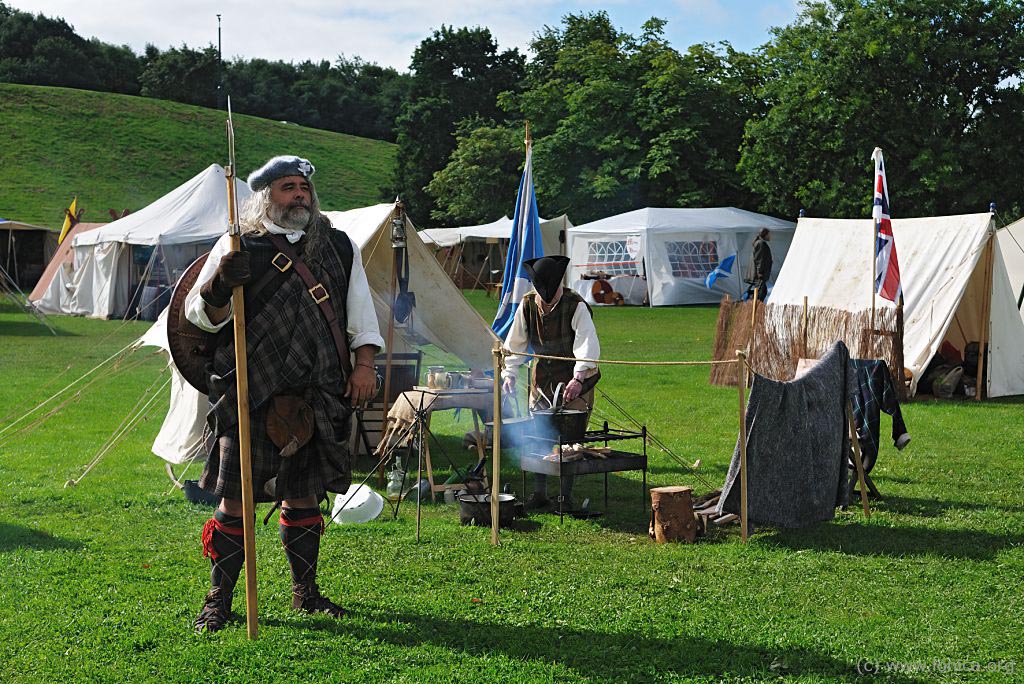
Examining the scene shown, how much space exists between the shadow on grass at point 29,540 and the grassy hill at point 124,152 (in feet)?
111

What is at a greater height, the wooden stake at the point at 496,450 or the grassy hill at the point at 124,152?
the grassy hill at the point at 124,152

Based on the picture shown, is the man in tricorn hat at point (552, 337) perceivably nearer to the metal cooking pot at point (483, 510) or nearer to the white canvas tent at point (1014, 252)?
the metal cooking pot at point (483, 510)

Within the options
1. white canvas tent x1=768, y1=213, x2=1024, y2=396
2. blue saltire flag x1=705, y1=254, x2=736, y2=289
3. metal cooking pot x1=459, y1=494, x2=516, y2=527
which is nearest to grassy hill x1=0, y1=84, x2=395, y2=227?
blue saltire flag x1=705, y1=254, x2=736, y2=289

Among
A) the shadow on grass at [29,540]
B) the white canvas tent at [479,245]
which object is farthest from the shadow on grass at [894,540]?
the white canvas tent at [479,245]

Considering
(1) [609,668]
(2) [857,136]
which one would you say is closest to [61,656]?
(1) [609,668]

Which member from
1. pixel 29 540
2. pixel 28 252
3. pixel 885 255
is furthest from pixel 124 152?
pixel 29 540

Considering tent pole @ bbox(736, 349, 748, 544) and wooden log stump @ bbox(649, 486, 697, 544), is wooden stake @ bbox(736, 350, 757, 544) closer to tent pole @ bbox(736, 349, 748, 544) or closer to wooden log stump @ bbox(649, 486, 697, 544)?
tent pole @ bbox(736, 349, 748, 544)

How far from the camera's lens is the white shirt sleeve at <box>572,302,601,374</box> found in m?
6.30

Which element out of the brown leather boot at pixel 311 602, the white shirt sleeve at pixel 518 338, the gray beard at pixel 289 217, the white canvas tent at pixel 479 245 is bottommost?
the brown leather boot at pixel 311 602

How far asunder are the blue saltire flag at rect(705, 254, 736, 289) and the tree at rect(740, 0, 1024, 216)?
2319mm

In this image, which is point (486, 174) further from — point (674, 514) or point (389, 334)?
point (674, 514)

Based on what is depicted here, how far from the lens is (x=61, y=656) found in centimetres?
370

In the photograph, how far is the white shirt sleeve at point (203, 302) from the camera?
3773 millimetres

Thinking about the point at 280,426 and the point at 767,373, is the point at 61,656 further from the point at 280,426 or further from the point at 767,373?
the point at 767,373
